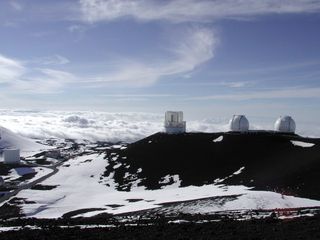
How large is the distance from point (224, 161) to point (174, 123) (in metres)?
31.1

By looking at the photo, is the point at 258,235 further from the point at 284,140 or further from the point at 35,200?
the point at 284,140

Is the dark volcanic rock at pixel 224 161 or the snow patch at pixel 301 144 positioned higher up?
the snow patch at pixel 301 144

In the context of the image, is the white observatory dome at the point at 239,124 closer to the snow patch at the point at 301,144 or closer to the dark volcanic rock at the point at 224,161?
the dark volcanic rock at the point at 224,161

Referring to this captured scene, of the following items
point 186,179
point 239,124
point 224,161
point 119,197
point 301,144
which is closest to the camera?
point 119,197

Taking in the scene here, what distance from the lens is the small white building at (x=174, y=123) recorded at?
358ft

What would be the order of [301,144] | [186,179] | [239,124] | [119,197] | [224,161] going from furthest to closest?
[239,124] → [301,144] → [224,161] → [186,179] → [119,197]

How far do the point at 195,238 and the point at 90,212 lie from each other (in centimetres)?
3160

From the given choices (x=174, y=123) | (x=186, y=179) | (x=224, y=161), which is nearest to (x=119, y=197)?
(x=186, y=179)

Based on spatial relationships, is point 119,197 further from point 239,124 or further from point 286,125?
point 286,125

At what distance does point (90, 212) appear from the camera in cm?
5244

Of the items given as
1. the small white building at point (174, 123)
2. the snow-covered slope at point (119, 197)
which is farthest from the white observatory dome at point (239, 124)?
the snow-covered slope at point (119, 197)

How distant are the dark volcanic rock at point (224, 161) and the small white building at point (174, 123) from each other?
5.23m

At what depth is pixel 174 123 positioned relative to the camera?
109750mm

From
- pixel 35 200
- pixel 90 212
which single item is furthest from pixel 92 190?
pixel 90 212
